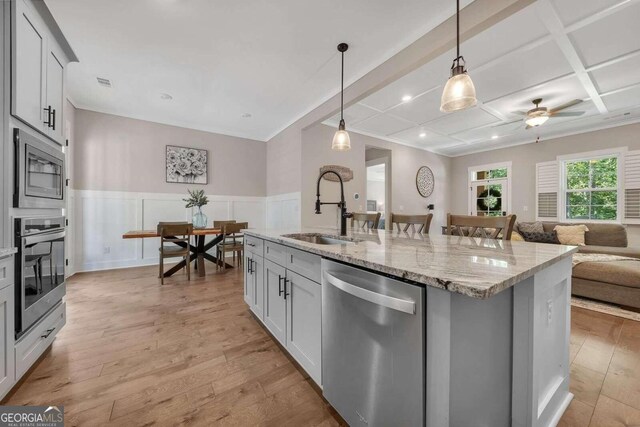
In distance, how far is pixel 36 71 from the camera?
1624mm

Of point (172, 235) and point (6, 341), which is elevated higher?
point (172, 235)

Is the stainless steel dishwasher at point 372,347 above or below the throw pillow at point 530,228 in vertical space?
below

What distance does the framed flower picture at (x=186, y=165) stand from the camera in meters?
4.59

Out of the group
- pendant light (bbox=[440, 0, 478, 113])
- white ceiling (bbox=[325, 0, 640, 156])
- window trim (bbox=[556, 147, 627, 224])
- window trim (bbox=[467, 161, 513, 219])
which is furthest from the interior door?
pendant light (bbox=[440, 0, 478, 113])

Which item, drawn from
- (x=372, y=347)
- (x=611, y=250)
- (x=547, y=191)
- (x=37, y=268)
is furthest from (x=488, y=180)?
(x=37, y=268)

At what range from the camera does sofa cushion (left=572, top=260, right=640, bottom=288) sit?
251cm

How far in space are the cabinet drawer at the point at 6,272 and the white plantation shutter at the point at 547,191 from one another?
7718 mm

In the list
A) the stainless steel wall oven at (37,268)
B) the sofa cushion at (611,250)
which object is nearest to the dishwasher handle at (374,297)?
the stainless steel wall oven at (37,268)

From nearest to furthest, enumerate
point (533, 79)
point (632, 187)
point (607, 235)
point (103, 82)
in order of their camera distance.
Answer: point (533, 79)
point (103, 82)
point (607, 235)
point (632, 187)

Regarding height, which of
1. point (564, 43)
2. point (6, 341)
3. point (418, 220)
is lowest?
point (6, 341)

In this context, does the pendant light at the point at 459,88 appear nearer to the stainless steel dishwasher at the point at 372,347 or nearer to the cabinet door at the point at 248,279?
the stainless steel dishwasher at the point at 372,347

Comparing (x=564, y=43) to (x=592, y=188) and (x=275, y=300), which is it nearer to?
(x=275, y=300)

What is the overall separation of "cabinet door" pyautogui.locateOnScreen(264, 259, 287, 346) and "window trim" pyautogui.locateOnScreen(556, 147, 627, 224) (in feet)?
19.8

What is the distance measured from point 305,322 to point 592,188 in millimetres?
6448
